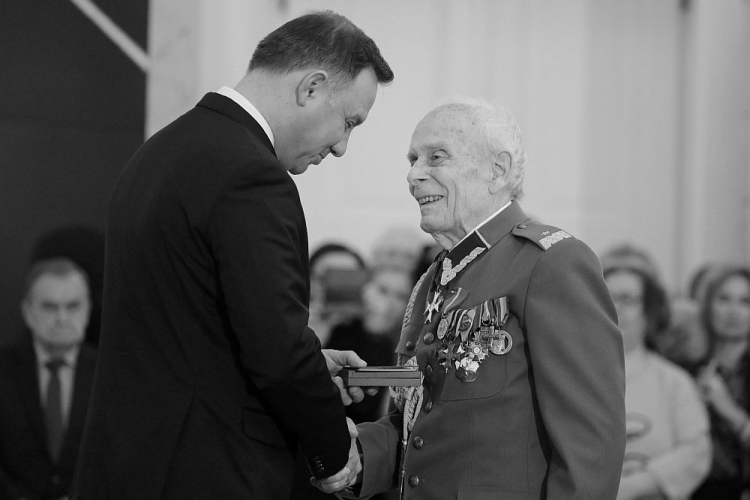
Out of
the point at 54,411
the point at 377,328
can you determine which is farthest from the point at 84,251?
the point at 377,328

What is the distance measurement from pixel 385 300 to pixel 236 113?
8.10 ft

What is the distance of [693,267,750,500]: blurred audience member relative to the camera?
177 inches

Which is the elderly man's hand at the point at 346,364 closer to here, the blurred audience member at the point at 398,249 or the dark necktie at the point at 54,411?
the dark necktie at the point at 54,411

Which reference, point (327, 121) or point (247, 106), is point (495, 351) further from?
point (247, 106)

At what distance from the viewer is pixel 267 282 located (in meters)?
1.98

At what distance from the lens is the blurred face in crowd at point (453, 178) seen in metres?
2.48

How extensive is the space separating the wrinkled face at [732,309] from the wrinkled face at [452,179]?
9.13ft

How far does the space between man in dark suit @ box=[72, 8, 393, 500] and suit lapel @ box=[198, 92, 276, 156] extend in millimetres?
22

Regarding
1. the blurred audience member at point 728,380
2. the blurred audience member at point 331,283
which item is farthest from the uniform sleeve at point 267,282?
the blurred audience member at point 728,380

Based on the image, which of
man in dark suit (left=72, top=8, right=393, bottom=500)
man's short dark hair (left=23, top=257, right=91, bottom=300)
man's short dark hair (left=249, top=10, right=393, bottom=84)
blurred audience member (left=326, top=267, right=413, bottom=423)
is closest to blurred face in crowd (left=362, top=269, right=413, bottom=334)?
blurred audience member (left=326, top=267, right=413, bottom=423)

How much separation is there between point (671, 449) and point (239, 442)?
8.82 feet

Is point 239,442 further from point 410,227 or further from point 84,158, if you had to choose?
point 410,227

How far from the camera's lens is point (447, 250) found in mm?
2559

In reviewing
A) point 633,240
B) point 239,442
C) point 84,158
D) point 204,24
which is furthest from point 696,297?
point 239,442
